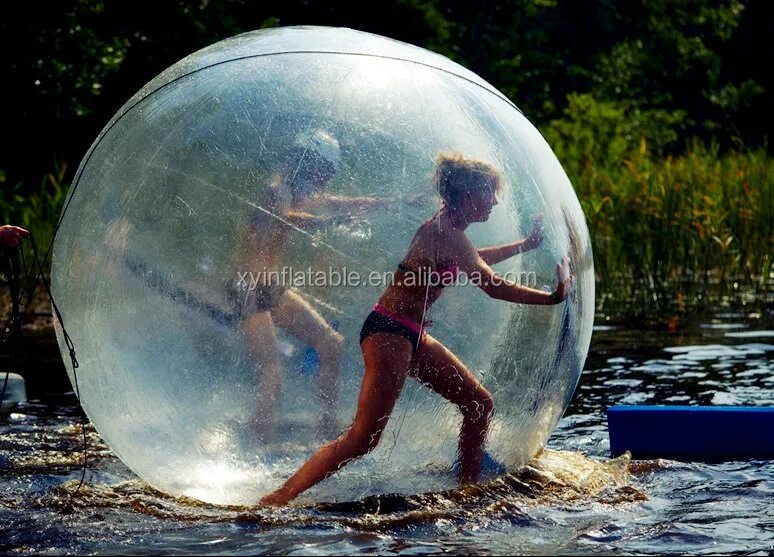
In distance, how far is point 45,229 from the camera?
40.7 ft

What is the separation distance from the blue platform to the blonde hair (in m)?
1.97

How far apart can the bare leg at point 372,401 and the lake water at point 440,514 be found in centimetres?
32

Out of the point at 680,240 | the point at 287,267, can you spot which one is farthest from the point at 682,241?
the point at 287,267

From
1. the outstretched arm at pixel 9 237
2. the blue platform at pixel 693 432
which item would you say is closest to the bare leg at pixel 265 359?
the outstretched arm at pixel 9 237

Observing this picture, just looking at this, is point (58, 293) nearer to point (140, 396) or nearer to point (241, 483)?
point (140, 396)

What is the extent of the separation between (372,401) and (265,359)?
1.52 ft

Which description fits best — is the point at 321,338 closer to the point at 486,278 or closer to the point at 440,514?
the point at 486,278

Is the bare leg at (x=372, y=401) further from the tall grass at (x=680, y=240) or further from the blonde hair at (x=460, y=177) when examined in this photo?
the tall grass at (x=680, y=240)

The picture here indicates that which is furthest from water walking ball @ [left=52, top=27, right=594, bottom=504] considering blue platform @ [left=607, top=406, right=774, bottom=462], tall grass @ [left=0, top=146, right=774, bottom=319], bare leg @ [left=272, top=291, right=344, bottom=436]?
tall grass @ [left=0, top=146, right=774, bottom=319]

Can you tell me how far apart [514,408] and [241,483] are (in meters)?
1.21

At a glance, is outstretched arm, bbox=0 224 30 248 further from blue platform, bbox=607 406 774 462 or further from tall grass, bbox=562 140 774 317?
tall grass, bbox=562 140 774 317

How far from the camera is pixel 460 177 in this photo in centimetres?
527

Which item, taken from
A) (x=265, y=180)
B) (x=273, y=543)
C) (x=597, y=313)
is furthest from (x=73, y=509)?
(x=597, y=313)

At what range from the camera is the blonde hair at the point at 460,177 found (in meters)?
5.20
